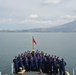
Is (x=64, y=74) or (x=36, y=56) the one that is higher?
(x=36, y=56)

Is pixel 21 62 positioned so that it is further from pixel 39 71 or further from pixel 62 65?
pixel 62 65

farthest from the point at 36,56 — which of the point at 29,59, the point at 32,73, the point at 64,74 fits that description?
the point at 64,74

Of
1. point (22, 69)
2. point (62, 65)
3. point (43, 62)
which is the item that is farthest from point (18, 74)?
point (62, 65)

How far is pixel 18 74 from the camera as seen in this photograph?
18.0 meters

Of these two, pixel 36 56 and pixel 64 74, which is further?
pixel 36 56

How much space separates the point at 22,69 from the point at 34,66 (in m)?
1.24

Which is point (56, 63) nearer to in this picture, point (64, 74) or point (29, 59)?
point (64, 74)

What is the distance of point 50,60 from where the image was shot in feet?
62.1

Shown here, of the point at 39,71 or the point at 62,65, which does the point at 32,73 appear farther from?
the point at 62,65

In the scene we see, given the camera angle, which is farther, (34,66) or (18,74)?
(34,66)

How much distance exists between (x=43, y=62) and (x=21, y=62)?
2.19 m

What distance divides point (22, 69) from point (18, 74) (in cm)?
128

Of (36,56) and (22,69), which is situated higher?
(36,56)

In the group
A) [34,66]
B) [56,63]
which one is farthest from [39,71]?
[56,63]
